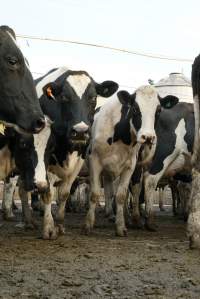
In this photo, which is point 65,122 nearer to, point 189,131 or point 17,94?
point 17,94

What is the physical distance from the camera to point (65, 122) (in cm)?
858

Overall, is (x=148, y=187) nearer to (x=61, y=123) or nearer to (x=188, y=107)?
(x=188, y=107)

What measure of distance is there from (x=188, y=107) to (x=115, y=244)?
16.8ft

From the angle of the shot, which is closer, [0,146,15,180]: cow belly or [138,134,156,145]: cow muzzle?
[0,146,15,180]: cow belly

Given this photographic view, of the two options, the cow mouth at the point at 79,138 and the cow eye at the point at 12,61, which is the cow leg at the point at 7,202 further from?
the cow eye at the point at 12,61

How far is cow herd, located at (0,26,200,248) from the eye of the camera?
6805 millimetres

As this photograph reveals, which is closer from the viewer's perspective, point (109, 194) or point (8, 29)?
point (8, 29)

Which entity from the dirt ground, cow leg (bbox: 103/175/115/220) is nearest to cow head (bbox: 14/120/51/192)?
the dirt ground

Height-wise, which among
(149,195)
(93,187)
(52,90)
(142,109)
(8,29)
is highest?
(8,29)

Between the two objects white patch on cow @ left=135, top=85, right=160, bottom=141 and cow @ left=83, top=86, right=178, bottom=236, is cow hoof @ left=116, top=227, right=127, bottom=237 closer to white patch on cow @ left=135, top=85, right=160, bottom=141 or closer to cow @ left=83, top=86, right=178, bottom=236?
cow @ left=83, top=86, right=178, bottom=236

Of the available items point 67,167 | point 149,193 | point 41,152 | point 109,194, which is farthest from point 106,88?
point 109,194

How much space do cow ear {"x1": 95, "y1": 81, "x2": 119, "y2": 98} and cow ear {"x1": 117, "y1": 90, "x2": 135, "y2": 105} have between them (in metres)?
0.13

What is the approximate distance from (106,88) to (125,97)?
0.39 m

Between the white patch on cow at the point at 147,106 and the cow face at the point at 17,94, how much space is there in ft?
9.24
